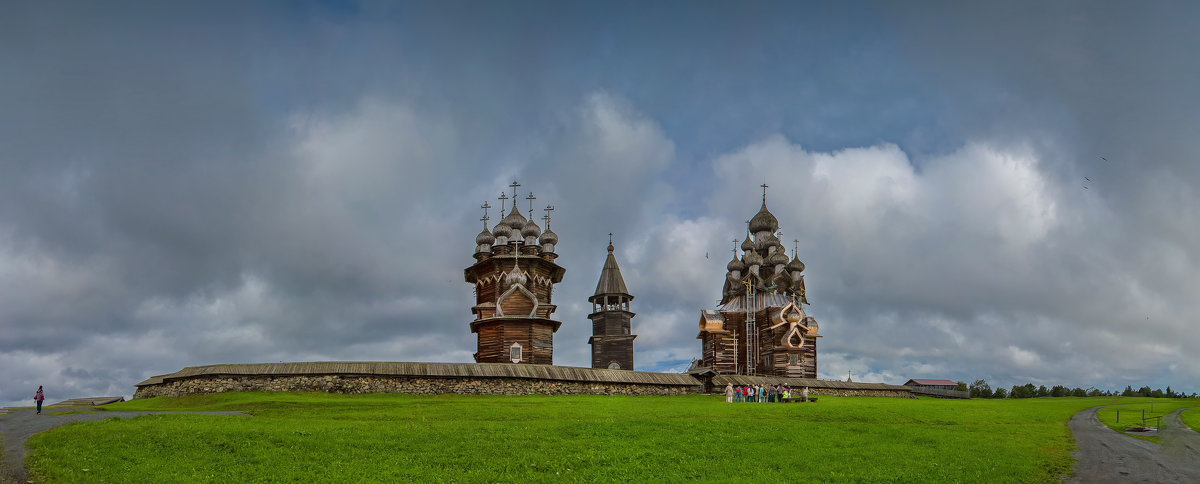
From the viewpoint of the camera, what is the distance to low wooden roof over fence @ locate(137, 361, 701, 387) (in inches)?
1517

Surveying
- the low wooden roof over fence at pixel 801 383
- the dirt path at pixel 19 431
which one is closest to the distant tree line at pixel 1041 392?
the low wooden roof over fence at pixel 801 383

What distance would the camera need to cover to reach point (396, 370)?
39625mm

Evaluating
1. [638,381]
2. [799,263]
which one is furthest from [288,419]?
[799,263]

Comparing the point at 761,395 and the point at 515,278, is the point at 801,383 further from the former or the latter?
the point at 515,278

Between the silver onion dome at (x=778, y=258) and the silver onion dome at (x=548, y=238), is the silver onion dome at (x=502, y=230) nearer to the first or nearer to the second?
the silver onion dome at (x=548, y=238)

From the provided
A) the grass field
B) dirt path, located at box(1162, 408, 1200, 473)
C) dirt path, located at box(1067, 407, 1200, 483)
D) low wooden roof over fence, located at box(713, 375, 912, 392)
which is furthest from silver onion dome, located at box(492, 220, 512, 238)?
dirt path, located at box(1162, 408, 1200, 473)

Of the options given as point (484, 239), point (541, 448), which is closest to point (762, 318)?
point (484, 239)

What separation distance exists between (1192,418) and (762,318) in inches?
1306

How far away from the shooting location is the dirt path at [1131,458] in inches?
767

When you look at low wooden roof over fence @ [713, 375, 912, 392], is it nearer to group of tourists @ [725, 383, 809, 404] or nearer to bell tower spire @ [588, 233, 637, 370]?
group of tourists @ [725, 383, 809, 404]

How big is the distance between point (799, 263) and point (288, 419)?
166ft

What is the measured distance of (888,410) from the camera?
3409cm

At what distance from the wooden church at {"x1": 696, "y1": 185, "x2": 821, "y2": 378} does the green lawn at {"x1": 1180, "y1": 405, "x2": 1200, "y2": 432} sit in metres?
26.5

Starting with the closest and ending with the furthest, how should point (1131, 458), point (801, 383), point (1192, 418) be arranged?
point (1131, 458) → point (1192, 418) → point (801, 383)
